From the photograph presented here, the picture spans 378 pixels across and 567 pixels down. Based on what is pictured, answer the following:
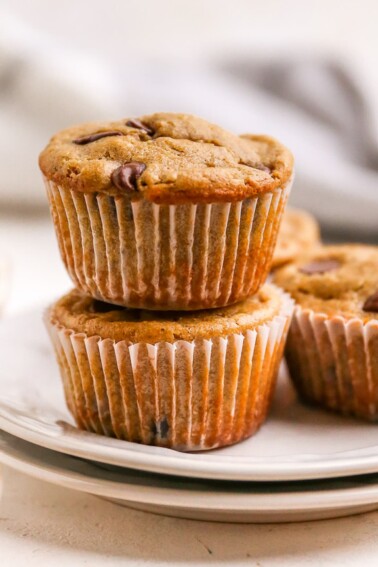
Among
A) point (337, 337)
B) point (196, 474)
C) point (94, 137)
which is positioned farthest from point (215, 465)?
point (94, 137)

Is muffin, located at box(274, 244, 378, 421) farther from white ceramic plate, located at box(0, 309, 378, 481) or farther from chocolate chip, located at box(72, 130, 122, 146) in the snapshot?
chocolate chip, located at box(72, 130, 122, 146)

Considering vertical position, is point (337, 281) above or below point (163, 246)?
below

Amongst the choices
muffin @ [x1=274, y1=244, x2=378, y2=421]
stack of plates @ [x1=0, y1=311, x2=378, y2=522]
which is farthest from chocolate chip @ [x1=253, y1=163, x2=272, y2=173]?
stack of plates @ [x1=0, y1=311, x2=378, y2=522]

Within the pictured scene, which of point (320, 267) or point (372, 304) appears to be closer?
point (372, 304)

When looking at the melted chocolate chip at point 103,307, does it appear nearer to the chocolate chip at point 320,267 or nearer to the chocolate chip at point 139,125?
the chocolate chip at point 139,125

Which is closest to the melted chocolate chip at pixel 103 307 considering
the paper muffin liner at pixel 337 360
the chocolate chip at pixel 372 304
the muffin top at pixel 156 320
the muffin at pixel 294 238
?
the muffin top at pixel 156 320

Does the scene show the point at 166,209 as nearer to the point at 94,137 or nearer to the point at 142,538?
the point at 94,137

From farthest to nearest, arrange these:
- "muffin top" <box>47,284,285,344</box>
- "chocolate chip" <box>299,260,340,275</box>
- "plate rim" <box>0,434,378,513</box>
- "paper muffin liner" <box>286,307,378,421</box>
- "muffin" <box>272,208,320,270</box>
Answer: "muffin" <box>272,208,320,270</box>
"chocolate chip" <box>299,260,340,275</box>
"paper muffin liner" <box>286,307,378,421</box>
"muffin top" <box>47,284,285,344</box>
"plate rim" <box>0,434,378,513</box>
